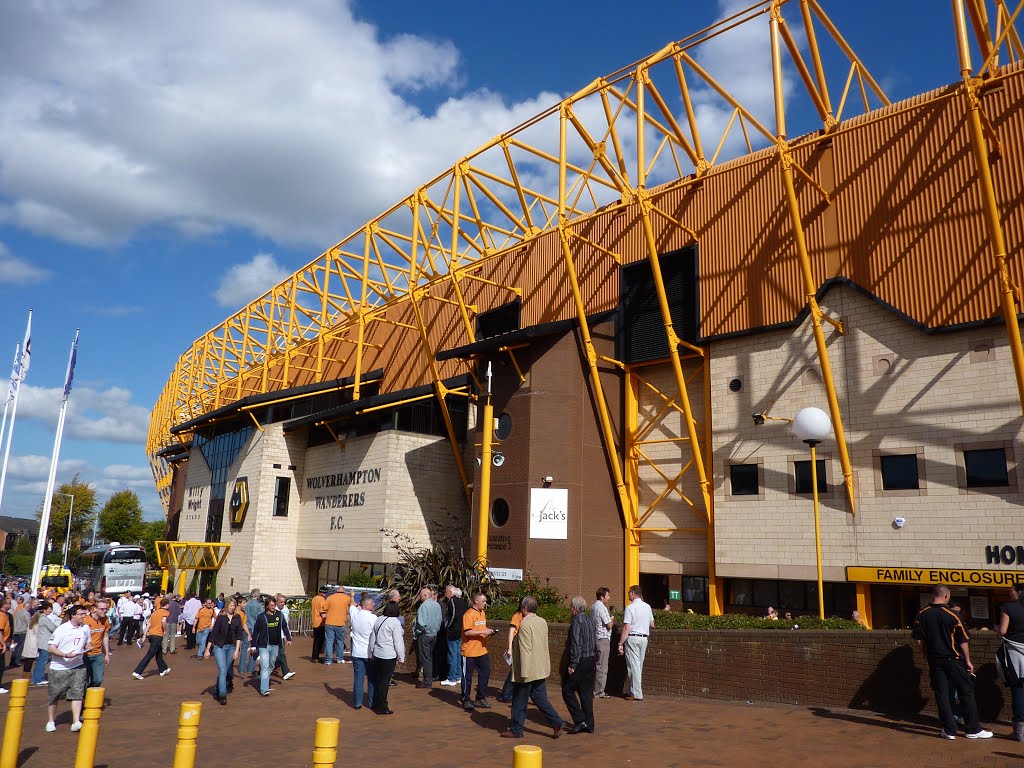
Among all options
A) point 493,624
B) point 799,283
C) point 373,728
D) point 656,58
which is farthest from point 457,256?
point 373,728

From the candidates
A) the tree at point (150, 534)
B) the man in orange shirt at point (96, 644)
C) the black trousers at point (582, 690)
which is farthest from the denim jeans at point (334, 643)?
the tree at point (150, 534)

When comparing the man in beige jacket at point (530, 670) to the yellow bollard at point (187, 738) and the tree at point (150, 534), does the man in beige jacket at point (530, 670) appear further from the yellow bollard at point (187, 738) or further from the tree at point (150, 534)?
the tree at point (150, 534)

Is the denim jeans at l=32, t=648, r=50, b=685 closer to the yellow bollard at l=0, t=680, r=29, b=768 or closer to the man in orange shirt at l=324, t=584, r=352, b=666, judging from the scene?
the man in orange shirt at l=324, t=584, r=352, b=666

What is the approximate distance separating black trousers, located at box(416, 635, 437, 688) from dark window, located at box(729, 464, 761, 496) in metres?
9.36

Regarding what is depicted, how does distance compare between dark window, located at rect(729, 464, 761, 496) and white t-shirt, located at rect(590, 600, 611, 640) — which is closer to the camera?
white t-shirt, located at rect(590, 600, 611, 640)

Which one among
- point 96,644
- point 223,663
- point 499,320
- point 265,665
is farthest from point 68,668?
point 499,320

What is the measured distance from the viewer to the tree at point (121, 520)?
3260 inches

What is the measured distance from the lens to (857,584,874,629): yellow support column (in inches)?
651

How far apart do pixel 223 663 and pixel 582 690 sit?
5742 mm

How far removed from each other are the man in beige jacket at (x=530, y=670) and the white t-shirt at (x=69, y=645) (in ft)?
18.1

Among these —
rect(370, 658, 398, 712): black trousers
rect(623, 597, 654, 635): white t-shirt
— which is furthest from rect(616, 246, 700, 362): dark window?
rect(370, 658, 398, 712): black trousers

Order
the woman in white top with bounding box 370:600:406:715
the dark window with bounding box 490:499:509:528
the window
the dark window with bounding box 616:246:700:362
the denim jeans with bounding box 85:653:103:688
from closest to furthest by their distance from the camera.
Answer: the woman in white top with bounding box 370:600:406:715 < the denim jeans with bounding box 85:653:103:688 < the dark window with bounding box 490:499:509:528 < the dark window with bounding box 616:246:700:362 < the window

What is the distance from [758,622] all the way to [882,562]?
16.6ft

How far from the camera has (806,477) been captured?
17.8 metres
